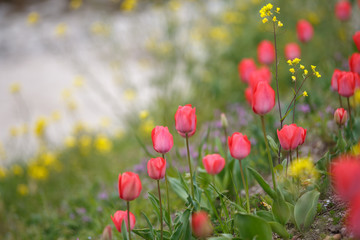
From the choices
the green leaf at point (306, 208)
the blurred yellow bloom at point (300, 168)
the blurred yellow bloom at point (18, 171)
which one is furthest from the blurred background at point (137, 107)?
the green leaf at point (306, 208)

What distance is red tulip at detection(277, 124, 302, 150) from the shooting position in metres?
1.19

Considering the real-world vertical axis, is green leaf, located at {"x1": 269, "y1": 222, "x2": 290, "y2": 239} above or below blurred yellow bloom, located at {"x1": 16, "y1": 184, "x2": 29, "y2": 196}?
above

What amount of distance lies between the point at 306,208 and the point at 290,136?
0.85 ft

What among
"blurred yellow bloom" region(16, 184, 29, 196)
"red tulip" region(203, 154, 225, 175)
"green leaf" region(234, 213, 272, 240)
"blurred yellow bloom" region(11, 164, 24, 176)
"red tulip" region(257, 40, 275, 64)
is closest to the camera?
"green leaf" region(234, 213, 272, 240)

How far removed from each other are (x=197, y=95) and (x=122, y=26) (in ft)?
15.3

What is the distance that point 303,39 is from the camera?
7.79 feet

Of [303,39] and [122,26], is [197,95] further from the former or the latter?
[122,26]

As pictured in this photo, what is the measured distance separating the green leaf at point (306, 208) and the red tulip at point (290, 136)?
176 mm

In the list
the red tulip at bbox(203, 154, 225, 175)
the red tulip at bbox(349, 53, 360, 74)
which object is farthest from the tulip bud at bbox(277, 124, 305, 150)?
the red tulip at bbox(349, 53, 360, 74)

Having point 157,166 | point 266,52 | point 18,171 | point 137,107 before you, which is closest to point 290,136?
point 157,166

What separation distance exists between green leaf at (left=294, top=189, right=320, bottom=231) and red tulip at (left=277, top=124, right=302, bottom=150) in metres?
0.18

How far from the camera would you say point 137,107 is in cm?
398

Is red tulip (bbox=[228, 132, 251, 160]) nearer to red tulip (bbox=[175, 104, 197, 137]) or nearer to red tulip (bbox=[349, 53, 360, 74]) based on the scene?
red tulip (bbox=[175, 104, 197, 137])

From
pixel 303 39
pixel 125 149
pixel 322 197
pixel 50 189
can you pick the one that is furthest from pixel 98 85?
pixel 322 197
